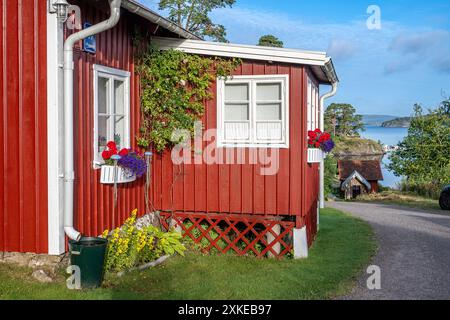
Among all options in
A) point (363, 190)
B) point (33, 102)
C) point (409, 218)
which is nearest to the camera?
point (33, 102)

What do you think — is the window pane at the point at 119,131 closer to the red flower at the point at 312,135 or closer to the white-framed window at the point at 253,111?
the white-framed window at the point at 253,111

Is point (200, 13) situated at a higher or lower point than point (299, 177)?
higher

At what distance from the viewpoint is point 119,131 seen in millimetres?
7594

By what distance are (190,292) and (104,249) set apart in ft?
3.82

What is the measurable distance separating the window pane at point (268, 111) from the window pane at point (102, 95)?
8.12ft

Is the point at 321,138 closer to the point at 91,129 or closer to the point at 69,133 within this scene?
the point at 91,129

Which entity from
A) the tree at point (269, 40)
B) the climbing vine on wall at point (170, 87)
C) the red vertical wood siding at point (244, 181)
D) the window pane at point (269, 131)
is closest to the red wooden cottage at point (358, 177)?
the tree at point (269, 40)

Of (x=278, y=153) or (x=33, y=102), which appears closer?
(x=33, y=102)

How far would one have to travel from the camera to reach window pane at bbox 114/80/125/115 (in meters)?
7.55

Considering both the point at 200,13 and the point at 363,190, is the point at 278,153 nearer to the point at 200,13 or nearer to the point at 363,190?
the point at 200,13

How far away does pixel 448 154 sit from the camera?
108ft

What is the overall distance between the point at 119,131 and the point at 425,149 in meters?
30.3

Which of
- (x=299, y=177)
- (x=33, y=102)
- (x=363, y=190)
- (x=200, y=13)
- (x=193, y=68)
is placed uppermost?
(x=200, y=13)
